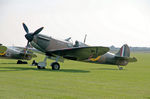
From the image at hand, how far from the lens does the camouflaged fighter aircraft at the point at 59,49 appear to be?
17156mm

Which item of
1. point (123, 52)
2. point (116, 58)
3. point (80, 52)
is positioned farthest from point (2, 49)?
point (123, 52)

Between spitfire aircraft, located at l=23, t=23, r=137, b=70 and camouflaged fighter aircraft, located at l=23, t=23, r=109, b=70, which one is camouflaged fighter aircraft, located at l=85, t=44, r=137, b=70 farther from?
camouflaged fighter aircraft, located at l=23, t=23, r=109, b=70

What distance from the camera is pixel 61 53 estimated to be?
17.8 m

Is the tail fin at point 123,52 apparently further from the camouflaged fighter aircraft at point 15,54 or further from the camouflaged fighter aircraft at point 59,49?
the camouflaged fighter aircraft at point 15,54

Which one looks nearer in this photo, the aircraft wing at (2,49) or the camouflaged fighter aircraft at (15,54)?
the aircraft wing at (2,49)

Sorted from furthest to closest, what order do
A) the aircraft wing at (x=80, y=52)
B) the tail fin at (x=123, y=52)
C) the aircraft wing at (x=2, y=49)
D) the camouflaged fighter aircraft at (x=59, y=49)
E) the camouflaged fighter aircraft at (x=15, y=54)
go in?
the camouflaged fighter aircraft at (x=15, y=54) < the aircraft wing at (x=2, y=49) < the tail fin at (x=123, y=52) < the aircraft wing at (x=80, y=52) < the camouflaged fighter aircraft at (x=59, y=49)

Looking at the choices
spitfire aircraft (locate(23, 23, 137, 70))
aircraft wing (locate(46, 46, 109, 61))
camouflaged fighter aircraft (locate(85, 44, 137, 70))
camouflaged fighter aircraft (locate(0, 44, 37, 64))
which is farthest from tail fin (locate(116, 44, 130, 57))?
camouflaged fighter aircraft (locate(0, 44, 37, 64))

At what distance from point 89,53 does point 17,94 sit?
11.6m

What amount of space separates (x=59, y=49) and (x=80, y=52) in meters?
1.57

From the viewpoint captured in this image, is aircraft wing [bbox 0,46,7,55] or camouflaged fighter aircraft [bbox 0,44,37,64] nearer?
aircraft wing [bbox 0,46,7,55]

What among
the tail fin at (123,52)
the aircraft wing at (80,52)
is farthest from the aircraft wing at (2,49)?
the tail fin at (123,52)

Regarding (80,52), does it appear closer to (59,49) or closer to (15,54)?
(59,49)

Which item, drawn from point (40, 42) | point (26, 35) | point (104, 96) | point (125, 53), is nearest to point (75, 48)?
point (40, 42)

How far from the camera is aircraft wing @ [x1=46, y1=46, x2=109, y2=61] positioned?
17.3 m
